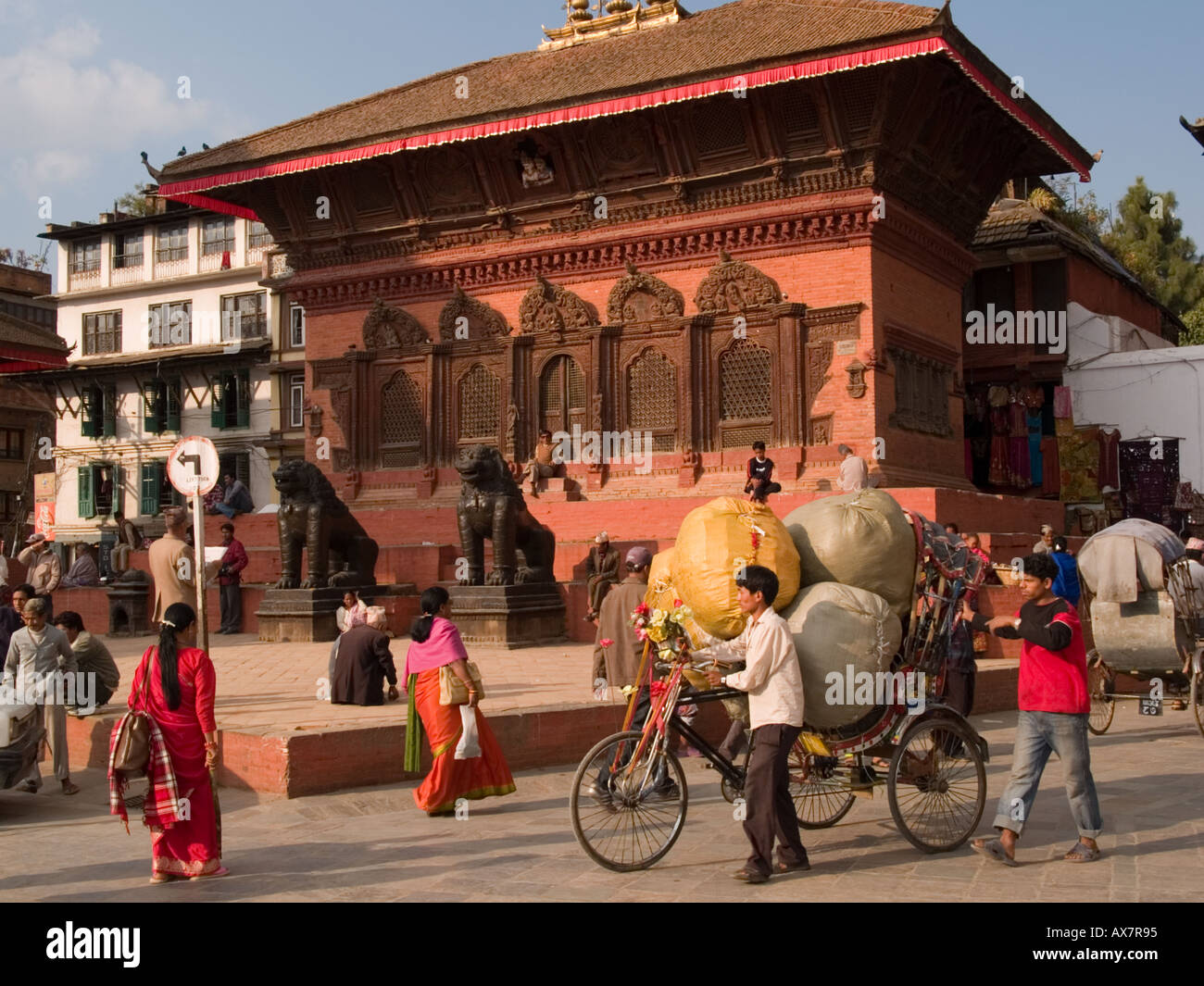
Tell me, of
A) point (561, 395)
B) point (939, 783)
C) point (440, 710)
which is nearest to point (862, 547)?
point (939, 783)

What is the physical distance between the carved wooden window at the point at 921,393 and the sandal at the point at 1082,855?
1427cm

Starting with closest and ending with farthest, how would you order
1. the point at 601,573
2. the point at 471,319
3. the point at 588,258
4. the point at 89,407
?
the point at 601,573
the point at 588,258
the point at 471,319
the point at 89,407

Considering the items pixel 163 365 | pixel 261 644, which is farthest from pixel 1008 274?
pixel 163 365

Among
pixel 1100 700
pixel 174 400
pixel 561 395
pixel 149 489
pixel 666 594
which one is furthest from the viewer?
pixel 149 489

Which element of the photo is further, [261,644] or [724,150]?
[724,150]

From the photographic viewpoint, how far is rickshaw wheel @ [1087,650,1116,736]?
11.7m

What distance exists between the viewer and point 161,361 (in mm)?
44062

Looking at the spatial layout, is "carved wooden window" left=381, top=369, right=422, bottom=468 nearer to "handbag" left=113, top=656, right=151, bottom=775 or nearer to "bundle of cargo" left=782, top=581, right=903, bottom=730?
"handbag" left=113, top=656, right=151, bottom=775

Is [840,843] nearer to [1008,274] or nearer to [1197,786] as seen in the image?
[1197,786]

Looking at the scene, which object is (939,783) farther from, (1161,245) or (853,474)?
(1161,245)

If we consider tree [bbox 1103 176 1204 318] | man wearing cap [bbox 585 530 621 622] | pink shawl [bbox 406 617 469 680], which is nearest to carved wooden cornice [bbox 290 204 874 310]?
man wearing cap [bbox 585 530 621 622]

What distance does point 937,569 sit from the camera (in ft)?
24.8

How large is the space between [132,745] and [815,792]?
3.78 m

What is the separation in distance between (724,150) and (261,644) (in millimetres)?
10870
